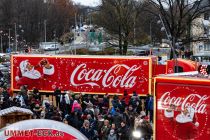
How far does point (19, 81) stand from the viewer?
25547mm

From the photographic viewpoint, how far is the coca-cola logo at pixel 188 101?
11.8 metres

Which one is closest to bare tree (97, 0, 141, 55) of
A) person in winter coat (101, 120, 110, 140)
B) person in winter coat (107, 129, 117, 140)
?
person in winter coat (101, 120, 110, 140)

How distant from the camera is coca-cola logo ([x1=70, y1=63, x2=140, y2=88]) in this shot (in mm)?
24094

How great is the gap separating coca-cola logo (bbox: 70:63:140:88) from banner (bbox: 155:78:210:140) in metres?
11.7

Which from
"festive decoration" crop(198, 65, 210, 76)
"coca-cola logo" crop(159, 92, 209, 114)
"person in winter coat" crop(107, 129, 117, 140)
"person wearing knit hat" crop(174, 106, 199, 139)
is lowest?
"person in winter coat" crop(107, 129, 117, 140)

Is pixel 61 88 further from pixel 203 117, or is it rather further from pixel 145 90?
pixel 203 117

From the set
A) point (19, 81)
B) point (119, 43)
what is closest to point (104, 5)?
point (119, 43)

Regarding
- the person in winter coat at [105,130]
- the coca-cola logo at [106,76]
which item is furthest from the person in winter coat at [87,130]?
the coca-cola logo at [106,76]

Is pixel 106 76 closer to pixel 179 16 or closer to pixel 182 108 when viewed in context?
pixel 182 108

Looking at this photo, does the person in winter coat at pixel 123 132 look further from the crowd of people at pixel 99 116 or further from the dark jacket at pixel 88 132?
the dark jacket at pixel 88 132

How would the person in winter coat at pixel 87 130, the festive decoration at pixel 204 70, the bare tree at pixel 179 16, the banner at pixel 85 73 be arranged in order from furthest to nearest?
the bare tree at pixel 179 16, the banner at pixel 85 73, the person in winter coat at pixel 87 130, the festive decoration at pixel 204 70

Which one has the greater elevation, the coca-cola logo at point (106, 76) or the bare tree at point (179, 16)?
the bare tree at point (179, 16)

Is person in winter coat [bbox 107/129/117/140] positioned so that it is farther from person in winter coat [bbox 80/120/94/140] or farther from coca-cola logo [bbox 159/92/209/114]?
coca-cola logo [bbox 159/92/209/114]

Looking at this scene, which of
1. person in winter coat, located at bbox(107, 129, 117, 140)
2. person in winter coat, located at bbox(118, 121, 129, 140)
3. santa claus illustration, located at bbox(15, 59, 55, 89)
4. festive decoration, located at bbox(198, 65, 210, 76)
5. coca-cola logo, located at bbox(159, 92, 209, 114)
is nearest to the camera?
coca-cola logo, located at bbox(159, 92, 209, 114)
